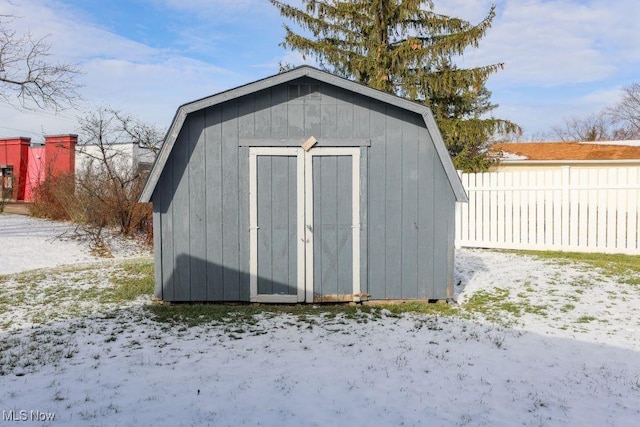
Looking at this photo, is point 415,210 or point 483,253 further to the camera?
point 483,253

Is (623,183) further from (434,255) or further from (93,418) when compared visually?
(93,418)

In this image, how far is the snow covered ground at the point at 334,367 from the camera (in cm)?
334

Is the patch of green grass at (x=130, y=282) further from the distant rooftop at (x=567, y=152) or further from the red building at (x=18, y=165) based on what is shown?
the red building at (x=18, y=165)

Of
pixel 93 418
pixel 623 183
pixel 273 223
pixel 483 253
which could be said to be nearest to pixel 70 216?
pixel 273 223

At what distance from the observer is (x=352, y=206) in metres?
6.53

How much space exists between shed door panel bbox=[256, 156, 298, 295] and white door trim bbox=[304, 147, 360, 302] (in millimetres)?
171

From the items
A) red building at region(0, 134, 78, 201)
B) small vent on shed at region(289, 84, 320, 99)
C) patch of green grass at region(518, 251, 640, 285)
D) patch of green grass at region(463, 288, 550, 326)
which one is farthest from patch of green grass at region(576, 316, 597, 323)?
red building at region(0, 134, 78, 201)

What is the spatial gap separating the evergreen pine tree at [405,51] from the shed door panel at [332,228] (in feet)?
27.3

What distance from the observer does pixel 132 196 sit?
14000 mm

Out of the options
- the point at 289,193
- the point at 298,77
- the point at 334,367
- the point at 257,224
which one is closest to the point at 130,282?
the point at 257,224

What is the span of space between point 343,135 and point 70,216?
13.5m

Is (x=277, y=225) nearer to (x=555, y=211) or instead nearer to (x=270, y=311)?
(x=270, y=311)

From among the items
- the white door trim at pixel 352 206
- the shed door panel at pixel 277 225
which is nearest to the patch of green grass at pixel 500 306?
the white door trim at pixel 352 206

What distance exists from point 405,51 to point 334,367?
39.2 ft
